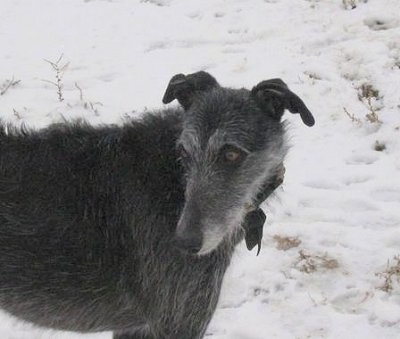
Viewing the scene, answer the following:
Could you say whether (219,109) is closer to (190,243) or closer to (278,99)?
(278,99)

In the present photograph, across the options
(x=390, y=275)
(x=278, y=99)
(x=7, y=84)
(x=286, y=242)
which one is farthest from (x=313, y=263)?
(x=7, y=84)

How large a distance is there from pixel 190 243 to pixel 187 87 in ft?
3.64

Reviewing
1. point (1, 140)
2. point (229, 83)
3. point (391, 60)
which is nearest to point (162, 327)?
point (1, 140)

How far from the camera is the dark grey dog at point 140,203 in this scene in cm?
466

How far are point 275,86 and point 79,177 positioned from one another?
1.37 metres

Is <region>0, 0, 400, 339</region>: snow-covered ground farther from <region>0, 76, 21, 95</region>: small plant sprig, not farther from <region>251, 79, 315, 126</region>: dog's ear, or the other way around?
<region>251, 79, 315, 126</region>: dog's ear

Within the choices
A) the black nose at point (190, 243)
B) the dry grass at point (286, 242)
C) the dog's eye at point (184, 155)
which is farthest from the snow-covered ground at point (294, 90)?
the black nose at point (190, 243)

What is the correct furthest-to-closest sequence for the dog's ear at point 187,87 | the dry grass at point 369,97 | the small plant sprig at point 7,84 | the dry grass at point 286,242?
the small plant sprig at point 7,84 < the dry grass at point 369,97 < the dry grass at point 286,242 < the dog's ear at point 187,87

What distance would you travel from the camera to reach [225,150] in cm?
461

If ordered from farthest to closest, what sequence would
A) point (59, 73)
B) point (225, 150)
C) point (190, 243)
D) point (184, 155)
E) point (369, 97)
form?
point (59, 73) < point (369, 97) < point (184, 155) < point (225, 150) < point (190, 243)

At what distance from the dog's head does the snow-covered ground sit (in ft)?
2.51

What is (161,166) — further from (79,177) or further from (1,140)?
(1,140)

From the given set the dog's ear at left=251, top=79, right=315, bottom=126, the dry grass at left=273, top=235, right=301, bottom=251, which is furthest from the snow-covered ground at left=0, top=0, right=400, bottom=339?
the dog's ear at left=251, top=79, right=315, bottom=126

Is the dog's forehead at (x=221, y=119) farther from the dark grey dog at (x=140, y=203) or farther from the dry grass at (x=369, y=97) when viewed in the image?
the dry grass at (x=369, y=97)
